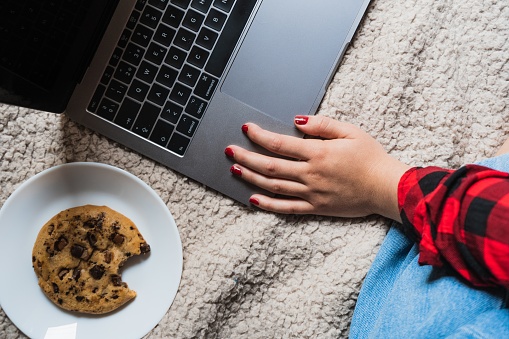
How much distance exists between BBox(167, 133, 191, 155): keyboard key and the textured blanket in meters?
0.04

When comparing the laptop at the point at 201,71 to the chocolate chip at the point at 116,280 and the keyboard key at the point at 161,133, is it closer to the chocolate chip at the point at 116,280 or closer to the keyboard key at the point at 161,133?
the keyboard key at the point at 161,133

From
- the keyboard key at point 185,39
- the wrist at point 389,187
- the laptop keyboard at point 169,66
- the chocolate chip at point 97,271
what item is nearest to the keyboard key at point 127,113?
the laptop keyboard at point 169,66

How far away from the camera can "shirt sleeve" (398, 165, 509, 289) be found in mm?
541

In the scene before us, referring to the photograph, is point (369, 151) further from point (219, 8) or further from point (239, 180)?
point (219, 8)

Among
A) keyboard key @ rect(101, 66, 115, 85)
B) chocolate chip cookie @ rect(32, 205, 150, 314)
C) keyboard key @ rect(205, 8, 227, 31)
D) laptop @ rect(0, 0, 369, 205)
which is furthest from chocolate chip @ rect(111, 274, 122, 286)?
keyboard key @ rect(205, 8, 227, 31)

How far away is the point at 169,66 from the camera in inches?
27.1

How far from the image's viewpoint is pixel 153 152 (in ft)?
2.31

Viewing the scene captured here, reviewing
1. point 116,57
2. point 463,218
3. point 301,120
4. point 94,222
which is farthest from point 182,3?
point 463,218

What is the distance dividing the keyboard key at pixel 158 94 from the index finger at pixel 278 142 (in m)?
0.12

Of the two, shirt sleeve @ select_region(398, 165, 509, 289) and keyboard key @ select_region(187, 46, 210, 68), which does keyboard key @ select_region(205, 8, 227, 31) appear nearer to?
keyboard key @ select_region(187, 46, 210, 68)

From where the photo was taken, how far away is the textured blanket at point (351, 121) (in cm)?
72

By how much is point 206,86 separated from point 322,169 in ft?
0.68

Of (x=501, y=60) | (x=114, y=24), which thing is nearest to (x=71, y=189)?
(x=114, y=24)

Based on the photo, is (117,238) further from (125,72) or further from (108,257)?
(125,72)
